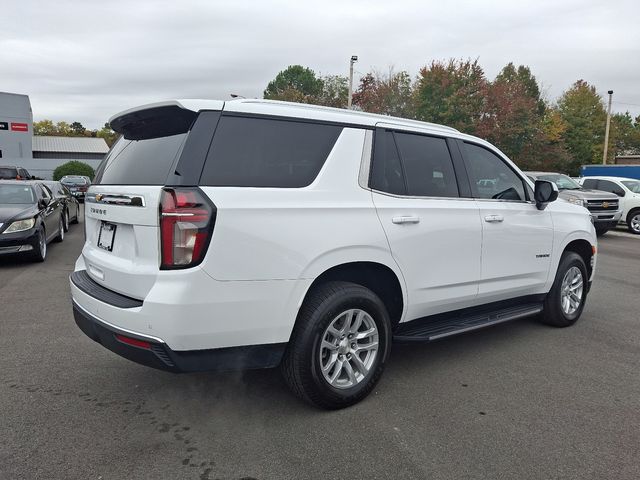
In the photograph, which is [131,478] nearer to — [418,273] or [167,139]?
[167,139]

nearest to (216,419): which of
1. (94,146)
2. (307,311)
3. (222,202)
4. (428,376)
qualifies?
(307,311)

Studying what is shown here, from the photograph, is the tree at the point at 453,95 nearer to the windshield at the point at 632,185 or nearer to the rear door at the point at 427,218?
the windshield at the point at 632,185

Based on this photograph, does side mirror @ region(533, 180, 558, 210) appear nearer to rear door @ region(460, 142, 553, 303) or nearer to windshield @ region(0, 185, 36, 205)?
rear door @ region(460, 142, 553, 303)

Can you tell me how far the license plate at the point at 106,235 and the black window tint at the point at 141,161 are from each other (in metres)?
0.29

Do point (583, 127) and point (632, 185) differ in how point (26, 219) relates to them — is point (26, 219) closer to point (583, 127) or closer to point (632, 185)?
point (632, 185)

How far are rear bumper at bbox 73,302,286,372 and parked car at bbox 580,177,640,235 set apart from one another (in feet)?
50.7

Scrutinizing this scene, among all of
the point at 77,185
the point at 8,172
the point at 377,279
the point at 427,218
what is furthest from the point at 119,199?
the point at 77,185

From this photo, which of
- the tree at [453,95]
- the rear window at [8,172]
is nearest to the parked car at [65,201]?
the rear window at [8,172]

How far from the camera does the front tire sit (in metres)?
3.09

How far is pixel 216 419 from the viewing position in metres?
3.23

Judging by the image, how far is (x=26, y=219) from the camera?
334 inches

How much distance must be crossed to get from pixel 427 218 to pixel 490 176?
3.84ft

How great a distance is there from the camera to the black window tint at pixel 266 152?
288 centimetres

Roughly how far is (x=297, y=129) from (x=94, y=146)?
6366 cm
